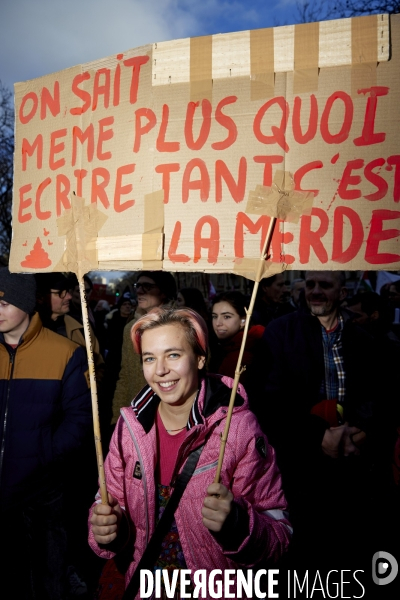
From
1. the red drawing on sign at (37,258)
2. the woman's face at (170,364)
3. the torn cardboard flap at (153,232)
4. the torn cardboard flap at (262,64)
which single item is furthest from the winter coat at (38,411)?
the torn cardboard flap at (262,64)

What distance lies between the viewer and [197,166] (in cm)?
186

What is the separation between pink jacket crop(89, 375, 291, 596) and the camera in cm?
157

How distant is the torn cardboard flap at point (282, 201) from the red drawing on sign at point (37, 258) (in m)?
Result: 1.00

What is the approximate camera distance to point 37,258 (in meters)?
2.06

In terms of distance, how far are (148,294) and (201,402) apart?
171 centimetres

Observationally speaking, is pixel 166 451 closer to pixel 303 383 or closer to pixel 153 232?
pixel 153 232

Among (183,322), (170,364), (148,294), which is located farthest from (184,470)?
(148,294)

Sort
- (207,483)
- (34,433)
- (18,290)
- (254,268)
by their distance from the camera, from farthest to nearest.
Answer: (18,290)
(34,433)
(254,268)
(207,483)

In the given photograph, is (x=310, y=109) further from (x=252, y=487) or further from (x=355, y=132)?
(x=252, y=487)

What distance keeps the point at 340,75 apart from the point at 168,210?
0.89 meters

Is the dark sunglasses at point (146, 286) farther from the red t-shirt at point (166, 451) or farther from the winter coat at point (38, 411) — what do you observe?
the red t-shirt at point (166, 451)

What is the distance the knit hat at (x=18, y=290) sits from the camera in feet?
7.97

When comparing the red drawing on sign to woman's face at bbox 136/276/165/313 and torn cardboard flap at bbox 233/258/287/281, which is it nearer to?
torn cardboard flap at bbox 233/258/287/281

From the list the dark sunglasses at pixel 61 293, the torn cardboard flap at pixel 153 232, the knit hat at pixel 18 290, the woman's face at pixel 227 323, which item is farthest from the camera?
the dark sunglasses at pixel 61 293
